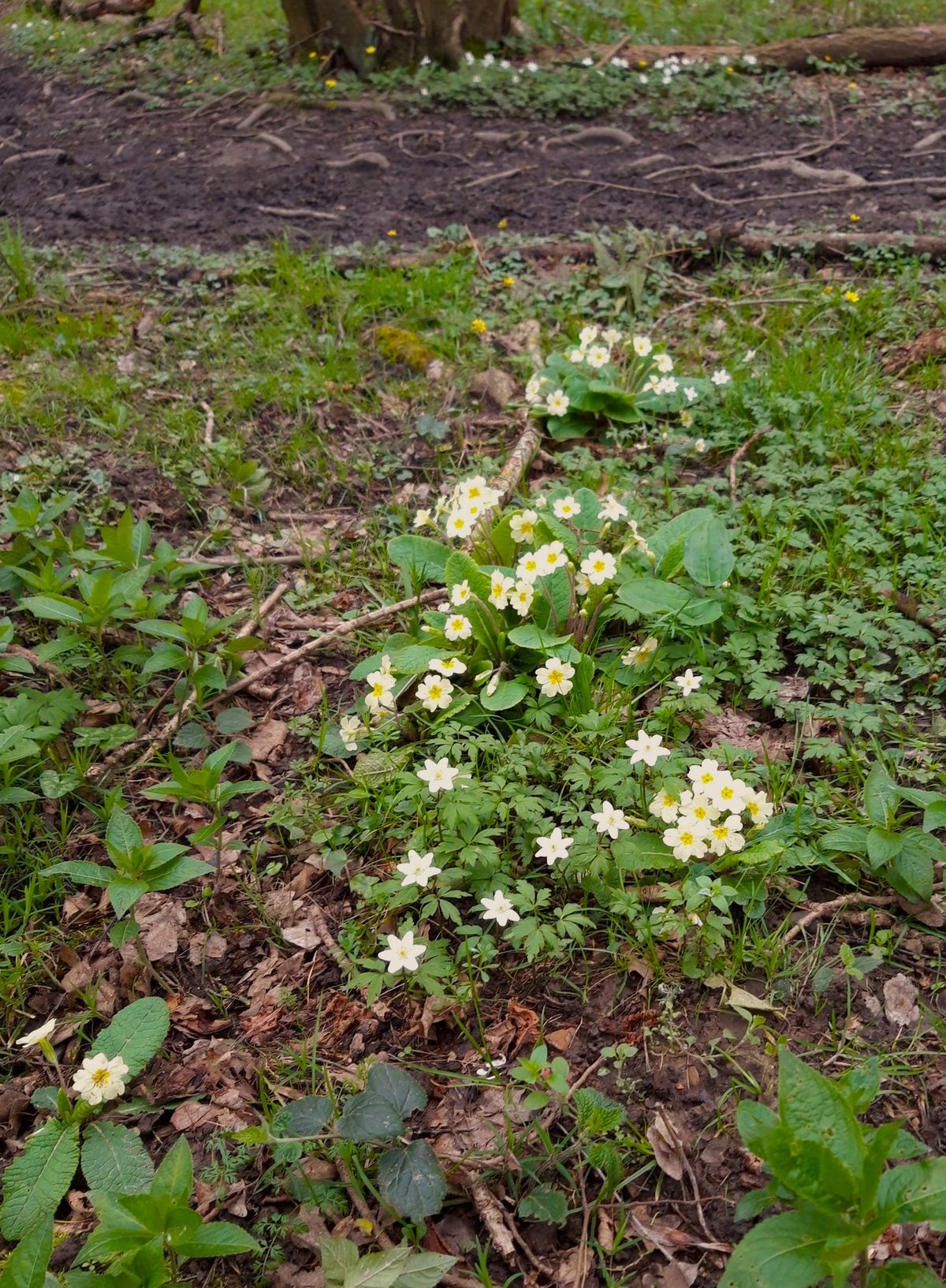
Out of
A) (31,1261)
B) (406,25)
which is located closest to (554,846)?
(31,1261)

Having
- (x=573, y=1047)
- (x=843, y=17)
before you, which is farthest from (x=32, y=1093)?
(x=843, y=17)

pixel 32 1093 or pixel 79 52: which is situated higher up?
pixel 79 52

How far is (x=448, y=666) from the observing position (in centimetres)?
254

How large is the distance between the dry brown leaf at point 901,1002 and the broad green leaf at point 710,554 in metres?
1.19

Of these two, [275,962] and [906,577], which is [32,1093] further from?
[906,577]

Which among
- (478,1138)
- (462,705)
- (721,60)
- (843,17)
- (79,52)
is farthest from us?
(79,52)

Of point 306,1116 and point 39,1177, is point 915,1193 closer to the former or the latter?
point 306,1116

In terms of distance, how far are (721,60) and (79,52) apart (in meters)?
6.65

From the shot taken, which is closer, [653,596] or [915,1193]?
[915,1193]

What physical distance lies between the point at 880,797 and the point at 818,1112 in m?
0.82

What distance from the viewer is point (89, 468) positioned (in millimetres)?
3664

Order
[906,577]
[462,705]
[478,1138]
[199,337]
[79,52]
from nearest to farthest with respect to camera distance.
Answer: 1. [478,1138]
2. [462,705]
3. [906,577]
4. [199,337]
5. [79,52]

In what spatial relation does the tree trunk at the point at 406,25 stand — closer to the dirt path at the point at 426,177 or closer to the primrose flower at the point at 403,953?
the dirt path at the point at 426,177

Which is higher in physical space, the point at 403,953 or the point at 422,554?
the point at 422,554
